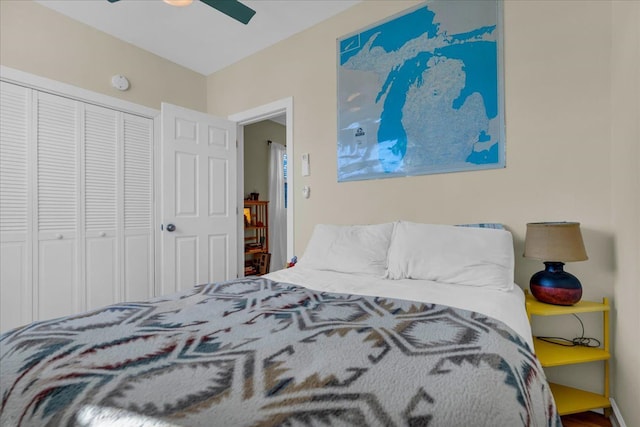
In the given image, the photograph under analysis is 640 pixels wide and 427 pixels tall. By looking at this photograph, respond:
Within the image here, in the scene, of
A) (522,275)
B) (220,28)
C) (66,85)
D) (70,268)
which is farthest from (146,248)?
(522,275)

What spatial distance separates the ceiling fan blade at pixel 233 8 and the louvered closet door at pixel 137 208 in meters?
1.61

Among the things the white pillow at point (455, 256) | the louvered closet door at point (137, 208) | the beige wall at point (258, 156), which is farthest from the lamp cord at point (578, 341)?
the beige wall at point (258, 156)

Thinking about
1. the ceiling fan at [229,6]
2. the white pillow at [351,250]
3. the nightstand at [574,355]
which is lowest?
the nightstand at [574,355]

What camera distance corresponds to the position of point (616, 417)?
1.48m

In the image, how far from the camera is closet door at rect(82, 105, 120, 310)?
2.65 meters

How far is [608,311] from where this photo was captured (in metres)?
1.51

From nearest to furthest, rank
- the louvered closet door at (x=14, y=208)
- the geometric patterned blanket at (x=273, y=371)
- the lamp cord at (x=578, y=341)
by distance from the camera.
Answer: the geometric patterned blanket at (x=273, y=371) → the lamp cord at (x=578, y=341) → the louvered closet door at (x=14, y=208)

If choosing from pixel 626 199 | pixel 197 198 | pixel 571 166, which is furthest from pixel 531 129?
pixel 197 198

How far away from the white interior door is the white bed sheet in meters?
1.39

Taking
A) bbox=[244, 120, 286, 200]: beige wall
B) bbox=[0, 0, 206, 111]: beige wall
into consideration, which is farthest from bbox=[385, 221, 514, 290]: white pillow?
bbox=[244, 120, 286, 200]: beige wall

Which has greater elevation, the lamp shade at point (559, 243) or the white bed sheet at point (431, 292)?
the lamp shade at point (559, 243)

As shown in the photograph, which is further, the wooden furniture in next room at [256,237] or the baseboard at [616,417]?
the wooden furniture in next room at [256,237]

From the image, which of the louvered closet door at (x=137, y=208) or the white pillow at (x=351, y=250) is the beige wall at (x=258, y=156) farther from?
the white pillow at (x=351, y=250)

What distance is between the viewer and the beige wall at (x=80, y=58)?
2.30m
